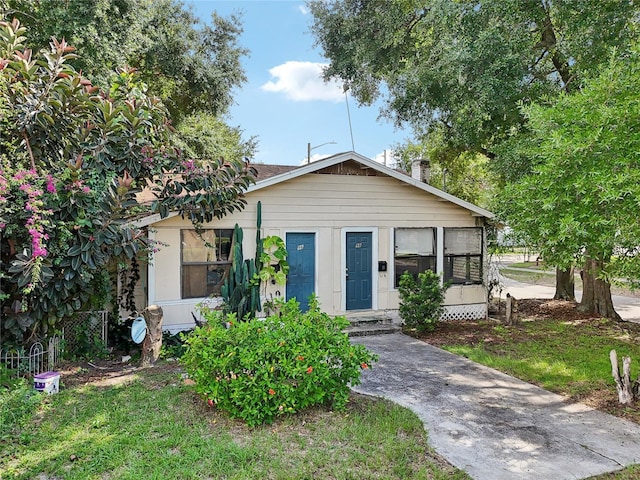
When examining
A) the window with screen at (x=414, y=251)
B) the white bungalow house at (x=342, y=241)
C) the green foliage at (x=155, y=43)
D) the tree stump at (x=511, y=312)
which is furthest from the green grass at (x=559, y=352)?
the green foliage at (x=155, y=43)

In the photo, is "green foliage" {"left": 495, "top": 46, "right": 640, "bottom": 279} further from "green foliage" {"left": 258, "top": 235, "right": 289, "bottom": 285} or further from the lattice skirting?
the lattice skirting

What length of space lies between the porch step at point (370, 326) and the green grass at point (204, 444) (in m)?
3.61

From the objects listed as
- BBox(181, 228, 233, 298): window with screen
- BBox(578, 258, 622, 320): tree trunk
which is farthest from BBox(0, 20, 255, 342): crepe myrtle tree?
BBox(578, 258, 622, 320): tree trunk

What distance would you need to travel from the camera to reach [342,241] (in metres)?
9.09

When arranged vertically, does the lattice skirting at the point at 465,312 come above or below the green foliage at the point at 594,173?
below

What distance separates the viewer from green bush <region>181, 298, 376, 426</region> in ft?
13.8

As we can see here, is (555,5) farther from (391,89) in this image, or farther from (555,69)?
(391,89)

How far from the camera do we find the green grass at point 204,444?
11.3 ft

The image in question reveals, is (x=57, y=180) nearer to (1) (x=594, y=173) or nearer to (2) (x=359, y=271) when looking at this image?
(1) (x=594, y=173)

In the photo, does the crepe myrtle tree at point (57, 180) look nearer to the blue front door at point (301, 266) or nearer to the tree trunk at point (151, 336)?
the tree trunk at point (151, 336)

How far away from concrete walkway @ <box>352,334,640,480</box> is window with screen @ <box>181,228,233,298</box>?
11.6 feet

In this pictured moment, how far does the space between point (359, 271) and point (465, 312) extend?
2.95 m

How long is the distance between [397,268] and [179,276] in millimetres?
4682

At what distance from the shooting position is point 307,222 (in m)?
8.82
